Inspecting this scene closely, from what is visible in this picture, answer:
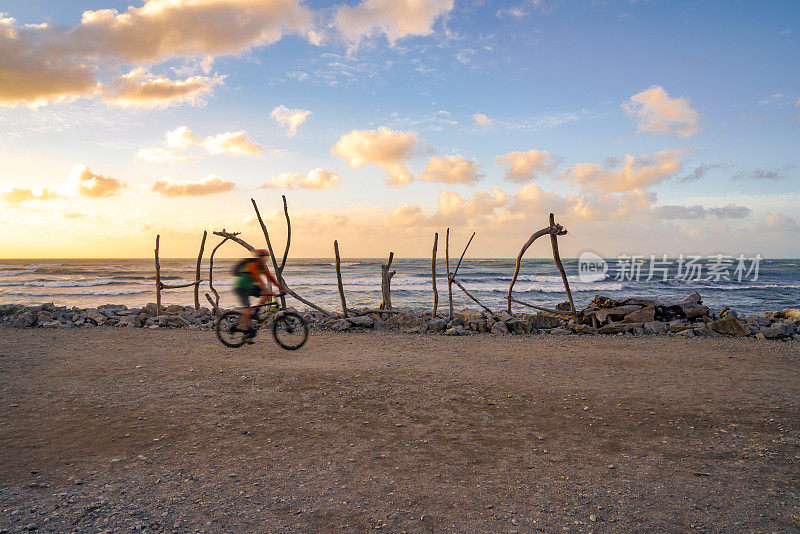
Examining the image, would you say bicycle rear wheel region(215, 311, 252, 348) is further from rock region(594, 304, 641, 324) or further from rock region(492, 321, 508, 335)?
rock region(594, 304, 641, 324)

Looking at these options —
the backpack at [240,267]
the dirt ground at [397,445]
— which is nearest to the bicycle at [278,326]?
the backpack at [240,267]

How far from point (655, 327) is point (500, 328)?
4212 millimetres

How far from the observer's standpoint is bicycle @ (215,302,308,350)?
33.0ft

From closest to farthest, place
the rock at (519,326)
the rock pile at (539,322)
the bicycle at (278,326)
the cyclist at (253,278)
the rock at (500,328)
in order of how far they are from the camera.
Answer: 1. the cyclist at (253,278)
2. the bicycle at (278,326)
3. the rock pile at (539,322)
4. the rock at (500,328)
5. the rock at (519,326)

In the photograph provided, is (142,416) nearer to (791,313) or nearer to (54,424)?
(54,424)

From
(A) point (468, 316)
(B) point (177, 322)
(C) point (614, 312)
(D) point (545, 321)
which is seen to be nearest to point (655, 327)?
(C) point (614, 312)

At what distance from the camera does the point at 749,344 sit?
36.0 feet

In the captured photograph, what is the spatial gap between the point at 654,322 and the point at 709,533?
10837 millimetres

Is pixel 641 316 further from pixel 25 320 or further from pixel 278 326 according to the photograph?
pixel 25 320

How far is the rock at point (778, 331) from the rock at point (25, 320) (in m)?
20.3

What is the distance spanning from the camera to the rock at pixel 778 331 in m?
11.8

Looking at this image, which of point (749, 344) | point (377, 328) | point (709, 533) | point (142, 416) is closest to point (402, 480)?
point (709, 533)

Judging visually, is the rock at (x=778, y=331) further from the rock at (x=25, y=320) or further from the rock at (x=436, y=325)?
the rock at (x=25, y=320)

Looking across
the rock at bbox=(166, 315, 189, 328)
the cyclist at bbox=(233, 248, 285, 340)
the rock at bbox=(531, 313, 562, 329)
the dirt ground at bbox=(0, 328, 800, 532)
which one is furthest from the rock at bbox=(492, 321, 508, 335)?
the rock at bbox=(166, 315, 189, 328)
